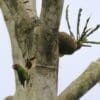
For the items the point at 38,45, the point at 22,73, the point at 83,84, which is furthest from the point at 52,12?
the point at 83,84

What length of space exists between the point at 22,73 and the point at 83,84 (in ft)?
1.47

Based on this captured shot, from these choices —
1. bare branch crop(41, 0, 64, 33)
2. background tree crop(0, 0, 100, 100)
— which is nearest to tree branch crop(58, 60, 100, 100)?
background tree crop(0, 0, 100, 100)

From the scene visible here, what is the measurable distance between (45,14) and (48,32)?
0.09 metres

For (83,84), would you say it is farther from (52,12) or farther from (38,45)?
(52,12)

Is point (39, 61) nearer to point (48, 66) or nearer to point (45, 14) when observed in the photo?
point (48, 66)

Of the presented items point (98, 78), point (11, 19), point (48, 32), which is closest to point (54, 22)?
point (48, 32)

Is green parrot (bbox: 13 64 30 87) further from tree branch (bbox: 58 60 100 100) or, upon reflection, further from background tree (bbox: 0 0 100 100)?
tree branch (bbox: 58 60 100 100)

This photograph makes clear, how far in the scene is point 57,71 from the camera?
2082 millimetres

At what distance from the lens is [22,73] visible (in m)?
2.00

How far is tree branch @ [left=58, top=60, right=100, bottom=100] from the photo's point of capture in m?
2.20

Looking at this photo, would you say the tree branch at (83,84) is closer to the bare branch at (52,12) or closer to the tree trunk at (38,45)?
the tree trunk at (38,45)

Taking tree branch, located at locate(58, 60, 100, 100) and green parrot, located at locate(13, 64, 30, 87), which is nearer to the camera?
green parrot, located at locate(13, 64, 30, 87)

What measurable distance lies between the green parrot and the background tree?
1.0 inches

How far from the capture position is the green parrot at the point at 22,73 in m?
1.99
